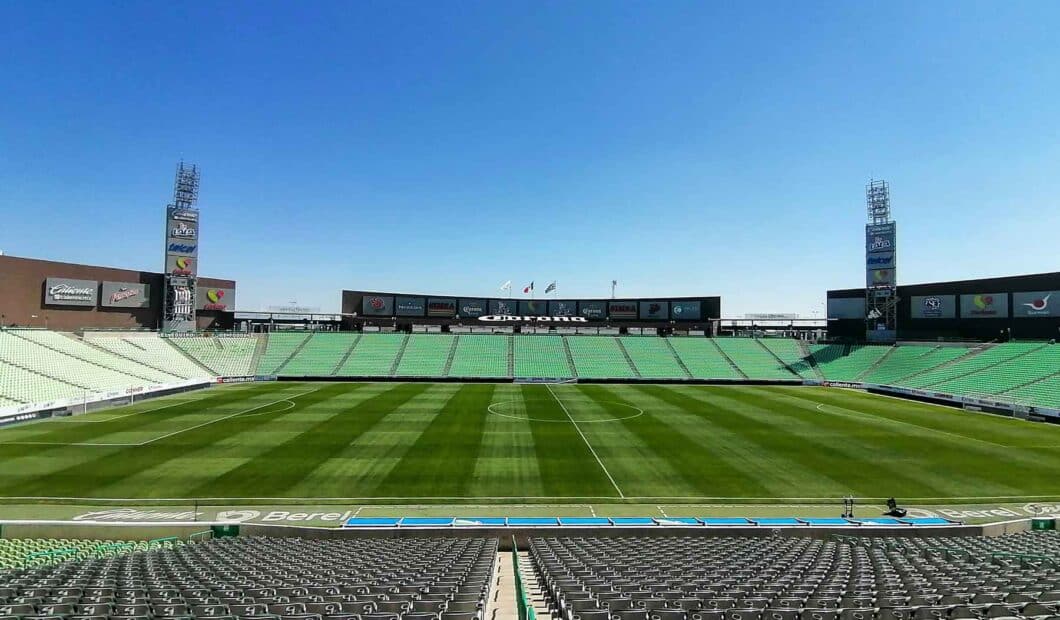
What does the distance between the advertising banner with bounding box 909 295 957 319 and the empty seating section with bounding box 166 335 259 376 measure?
90411 millimetres

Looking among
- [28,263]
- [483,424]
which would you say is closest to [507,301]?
[483,424]

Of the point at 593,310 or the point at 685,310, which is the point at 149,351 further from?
the point at 685,310

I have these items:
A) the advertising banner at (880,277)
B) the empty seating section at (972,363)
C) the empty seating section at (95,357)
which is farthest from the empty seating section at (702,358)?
the empty seating section at (95,357)

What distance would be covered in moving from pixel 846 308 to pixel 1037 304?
21.0 meters

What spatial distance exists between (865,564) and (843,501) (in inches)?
513

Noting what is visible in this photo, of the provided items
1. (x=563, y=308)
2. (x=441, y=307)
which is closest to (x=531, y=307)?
(x=563, y=308)

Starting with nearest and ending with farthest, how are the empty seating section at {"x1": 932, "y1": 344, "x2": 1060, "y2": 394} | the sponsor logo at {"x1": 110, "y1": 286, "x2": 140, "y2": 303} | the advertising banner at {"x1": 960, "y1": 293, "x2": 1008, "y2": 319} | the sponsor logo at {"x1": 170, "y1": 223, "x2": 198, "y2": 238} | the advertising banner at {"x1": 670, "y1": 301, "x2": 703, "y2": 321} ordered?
the empty seating section at {"x1": 932, "y1": 344, "x2": 1060, "y2": 394} → the advertising banner at {"x1": 960, "y1": 293, "x2": 1008, "y2": 319} → the sponsor logo at {"x1": 110, "y1": 286, "x2": 140, "y2": 303} → the sponsor logo at {"x1": 170, "y1": 223, "x2": 198, "y2": 238} → the advertising banner at {"x1": 670, "y1": 301, "x2": 703, "y2": 321}

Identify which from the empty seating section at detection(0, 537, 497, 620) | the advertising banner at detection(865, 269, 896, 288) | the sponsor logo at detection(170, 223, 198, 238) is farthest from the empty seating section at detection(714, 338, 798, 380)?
the sponsor logo at detection(170, 223, 198, 238)

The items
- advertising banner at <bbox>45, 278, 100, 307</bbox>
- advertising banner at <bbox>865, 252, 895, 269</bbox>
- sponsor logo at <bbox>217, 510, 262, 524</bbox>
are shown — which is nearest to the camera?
sponsor logo at <bbox>217, 510, 262, 524</bbox>

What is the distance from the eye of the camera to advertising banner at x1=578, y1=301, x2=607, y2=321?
3472 inches

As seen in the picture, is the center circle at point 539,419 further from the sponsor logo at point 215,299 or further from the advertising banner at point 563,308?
the sponsor logo at point 215,299

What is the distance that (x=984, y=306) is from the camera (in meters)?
64.7

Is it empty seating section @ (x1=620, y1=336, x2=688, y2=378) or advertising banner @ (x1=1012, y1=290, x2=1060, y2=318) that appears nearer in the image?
advertising banner @ (x1=1012, y1=290, x2=1060, y2=318)

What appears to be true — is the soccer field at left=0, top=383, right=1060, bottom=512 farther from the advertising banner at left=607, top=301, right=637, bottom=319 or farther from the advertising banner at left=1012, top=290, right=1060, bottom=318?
the advertising banner at left=607, top=301, right=637, bottom=319
